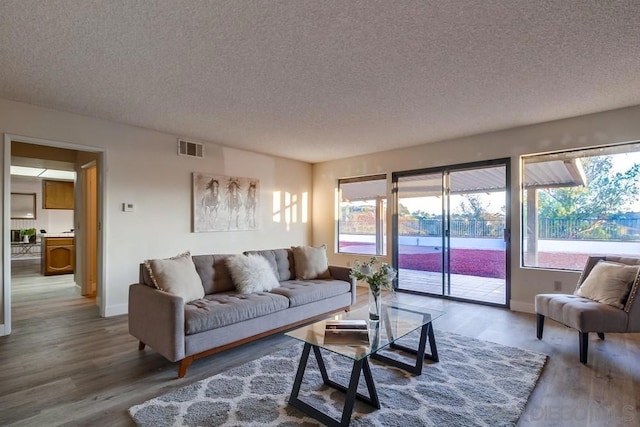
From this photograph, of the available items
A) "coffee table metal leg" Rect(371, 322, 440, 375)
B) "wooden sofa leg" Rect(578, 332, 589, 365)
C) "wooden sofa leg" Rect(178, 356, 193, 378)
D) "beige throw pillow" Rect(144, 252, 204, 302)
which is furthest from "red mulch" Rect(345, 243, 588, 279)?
"wooden sofa leg" Rect(178, 356, 193, 378)

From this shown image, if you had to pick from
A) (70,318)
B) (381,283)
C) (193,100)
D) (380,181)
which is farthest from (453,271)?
(70,318)

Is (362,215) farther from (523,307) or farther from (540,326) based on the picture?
(540,326)

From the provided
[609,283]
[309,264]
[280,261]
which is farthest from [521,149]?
[280,261]

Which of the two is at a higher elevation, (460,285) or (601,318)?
(601,318)

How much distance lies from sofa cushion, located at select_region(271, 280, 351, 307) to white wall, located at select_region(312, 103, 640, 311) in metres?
2.06

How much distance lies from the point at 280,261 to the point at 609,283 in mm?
3352

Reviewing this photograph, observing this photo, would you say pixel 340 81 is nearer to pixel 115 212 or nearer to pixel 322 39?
pixel 322 39

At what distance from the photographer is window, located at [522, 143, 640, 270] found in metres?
3.81

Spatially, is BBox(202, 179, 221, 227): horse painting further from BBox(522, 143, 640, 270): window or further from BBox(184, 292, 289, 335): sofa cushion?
BBox(522, 143, 640, 270): window

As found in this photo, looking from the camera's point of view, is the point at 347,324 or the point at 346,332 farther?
the point at 347,324

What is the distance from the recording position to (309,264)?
13.8 ft

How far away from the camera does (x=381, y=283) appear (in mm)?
2686

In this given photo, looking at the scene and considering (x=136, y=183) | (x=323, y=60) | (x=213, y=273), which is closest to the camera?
(x=323, y=60)

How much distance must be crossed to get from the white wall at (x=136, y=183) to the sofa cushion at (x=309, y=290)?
6.50ft
